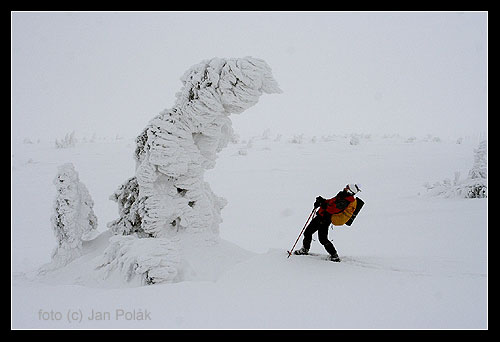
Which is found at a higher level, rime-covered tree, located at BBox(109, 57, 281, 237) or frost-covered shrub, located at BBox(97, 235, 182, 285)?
rime-covered tree, located at BBox(109, 57, 281, 237)

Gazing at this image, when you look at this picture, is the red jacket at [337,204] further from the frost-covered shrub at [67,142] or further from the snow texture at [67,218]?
the frost-covered shrub at [67,142]

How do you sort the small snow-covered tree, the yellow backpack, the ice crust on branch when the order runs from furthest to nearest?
the small snow-covered tree
the ice crust on branch
the yellow backpack

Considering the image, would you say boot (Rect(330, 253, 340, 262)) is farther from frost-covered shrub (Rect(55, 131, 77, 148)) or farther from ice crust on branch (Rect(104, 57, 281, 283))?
frost-covered shrub (Rect(55, 131, 77, 148))

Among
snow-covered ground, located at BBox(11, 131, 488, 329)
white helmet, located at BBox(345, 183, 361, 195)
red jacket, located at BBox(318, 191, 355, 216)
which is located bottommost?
snow-covered ground, located at BBox(11, 131, 488, 329)

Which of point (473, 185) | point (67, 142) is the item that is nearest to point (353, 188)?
point (473, 185)

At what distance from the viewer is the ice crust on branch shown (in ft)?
22.2

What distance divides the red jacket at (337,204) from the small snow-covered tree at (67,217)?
547 centimetres

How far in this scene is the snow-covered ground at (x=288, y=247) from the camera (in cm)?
402

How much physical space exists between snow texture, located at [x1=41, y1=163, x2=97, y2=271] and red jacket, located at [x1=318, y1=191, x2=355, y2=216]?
5475mm

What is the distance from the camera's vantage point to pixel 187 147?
757 centimetres

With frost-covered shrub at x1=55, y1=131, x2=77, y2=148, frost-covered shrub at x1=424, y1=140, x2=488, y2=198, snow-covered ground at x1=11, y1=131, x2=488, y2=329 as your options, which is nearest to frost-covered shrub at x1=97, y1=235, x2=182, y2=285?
snow-covered ground at x1=11, y1=131, x2=488, y2=329

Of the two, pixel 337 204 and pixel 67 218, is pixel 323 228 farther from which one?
pixel 67 218

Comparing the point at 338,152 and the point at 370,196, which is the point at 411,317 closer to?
the point at 370,196

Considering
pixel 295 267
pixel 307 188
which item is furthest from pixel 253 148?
pixel 295 267
